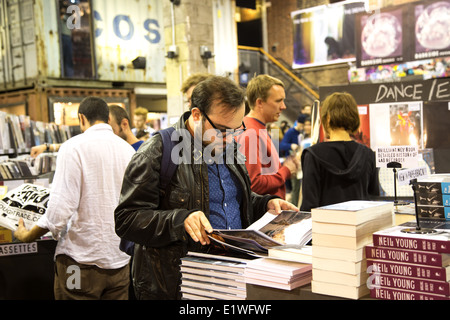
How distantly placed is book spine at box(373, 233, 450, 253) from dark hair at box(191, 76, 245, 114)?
0.82 metres

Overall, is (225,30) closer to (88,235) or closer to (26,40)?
(26,40)

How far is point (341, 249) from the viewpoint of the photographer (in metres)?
1.44

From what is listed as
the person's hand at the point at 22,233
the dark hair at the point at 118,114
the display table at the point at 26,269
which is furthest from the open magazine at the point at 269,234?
the dark hair at the point at 118,114

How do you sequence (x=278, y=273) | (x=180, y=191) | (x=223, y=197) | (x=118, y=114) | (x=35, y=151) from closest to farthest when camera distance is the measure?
(x=278, y=273), (x=180, y=191), (x=223, y=197), (x=118, y=114), (x=35, y=151)

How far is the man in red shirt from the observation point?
311 centimetres

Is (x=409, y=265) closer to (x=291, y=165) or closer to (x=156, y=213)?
(x=156, y=213)

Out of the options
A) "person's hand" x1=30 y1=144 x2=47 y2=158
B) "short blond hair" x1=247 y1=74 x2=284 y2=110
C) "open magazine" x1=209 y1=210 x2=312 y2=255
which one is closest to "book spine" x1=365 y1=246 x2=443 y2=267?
"open magazine" x1=209 y1=210 x2=312 y2=255

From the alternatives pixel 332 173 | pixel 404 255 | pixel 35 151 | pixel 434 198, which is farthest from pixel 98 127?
pixel 35 151

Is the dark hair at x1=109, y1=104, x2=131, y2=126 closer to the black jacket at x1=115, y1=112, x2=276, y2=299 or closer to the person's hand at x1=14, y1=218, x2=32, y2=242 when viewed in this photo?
the person's hand at x1=14, y1=218, x2=32, y2=242

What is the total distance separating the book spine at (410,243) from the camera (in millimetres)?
1372

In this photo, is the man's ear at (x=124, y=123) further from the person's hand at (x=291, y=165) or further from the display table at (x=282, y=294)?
the display table at (x=282, y=294)

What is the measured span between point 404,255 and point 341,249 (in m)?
0.18

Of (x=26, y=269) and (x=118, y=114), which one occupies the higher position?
(x=118, y=114)

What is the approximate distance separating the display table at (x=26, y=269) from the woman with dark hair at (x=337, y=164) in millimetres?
1789
